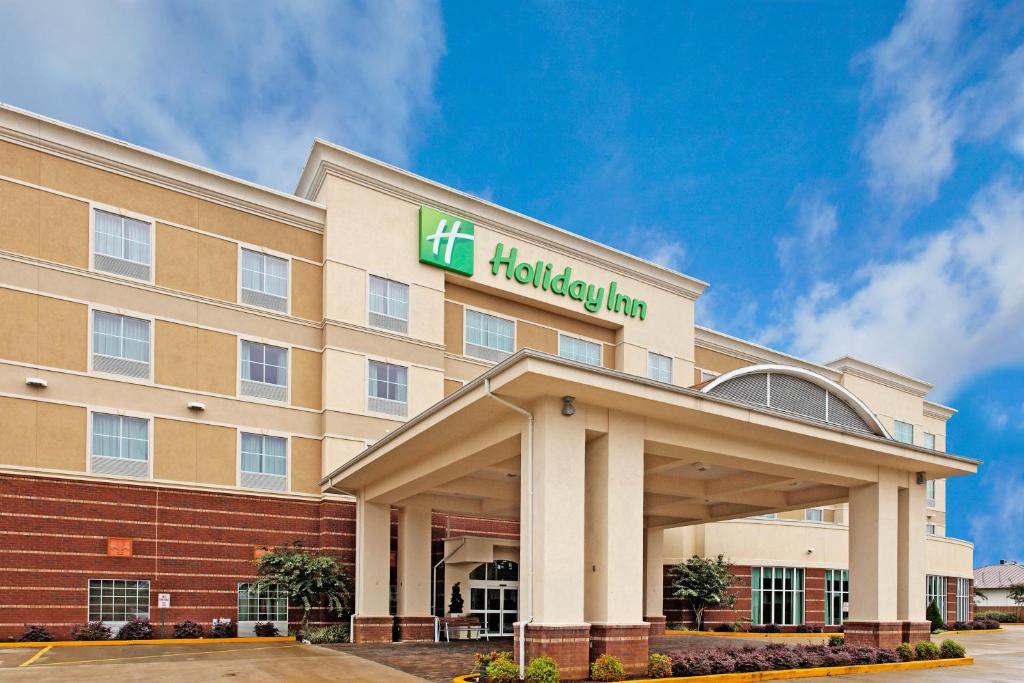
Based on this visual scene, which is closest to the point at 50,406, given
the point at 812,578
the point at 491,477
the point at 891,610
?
the point at 491,477

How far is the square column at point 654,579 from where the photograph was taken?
3500 cm

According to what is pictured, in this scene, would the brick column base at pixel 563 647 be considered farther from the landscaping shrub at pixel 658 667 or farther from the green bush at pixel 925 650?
the green bush at pixel 925 650

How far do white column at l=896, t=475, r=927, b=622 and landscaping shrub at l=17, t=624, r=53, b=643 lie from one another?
2391 centimetres

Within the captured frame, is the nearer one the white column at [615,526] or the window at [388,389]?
the white column at [615,526]

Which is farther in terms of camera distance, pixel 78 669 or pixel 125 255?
pixel 125 255

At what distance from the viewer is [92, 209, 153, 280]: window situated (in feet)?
90.4

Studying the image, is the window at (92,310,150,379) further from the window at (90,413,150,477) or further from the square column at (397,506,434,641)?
the square column at (397,506,434,641)

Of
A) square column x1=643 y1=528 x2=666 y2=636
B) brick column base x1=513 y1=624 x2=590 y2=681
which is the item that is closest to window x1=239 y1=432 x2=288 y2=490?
square column x1=643 y1=528 x2=666 y2=636

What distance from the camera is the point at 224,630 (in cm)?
2756

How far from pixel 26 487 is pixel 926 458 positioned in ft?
84.7

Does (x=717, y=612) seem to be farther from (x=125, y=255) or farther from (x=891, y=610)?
(x=125, y=255)

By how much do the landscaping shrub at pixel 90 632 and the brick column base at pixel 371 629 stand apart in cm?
725

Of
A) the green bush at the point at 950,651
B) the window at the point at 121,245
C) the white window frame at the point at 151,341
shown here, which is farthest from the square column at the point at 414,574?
the green bush at the point at 950,651

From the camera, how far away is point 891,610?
74.5ft
